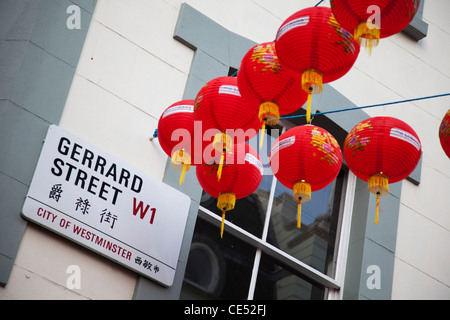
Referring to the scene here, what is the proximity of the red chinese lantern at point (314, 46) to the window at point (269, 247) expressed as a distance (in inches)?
102

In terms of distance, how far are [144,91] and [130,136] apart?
0.56m

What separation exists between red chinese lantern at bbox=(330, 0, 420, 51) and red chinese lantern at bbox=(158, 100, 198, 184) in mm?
1559

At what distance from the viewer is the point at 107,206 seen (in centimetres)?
616

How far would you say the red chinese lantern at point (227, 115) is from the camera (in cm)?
518

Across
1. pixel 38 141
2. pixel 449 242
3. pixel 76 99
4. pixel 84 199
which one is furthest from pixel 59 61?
pixel 449 242

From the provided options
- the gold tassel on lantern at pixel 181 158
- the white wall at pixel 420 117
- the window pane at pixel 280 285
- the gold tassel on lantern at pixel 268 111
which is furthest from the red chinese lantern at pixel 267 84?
the white wall at pixel 420 117

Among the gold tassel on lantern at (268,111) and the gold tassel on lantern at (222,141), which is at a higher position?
the gold tassel on lantern at (268,111)

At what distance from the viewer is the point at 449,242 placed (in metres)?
8.56

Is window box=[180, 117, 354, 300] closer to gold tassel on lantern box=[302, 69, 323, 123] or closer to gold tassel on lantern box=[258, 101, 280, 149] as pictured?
gold tassel on lantern box=[258, 101, 280, 149]

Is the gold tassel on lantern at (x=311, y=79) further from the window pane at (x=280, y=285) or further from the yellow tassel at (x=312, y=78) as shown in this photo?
the window pane at (x=280, y=285)

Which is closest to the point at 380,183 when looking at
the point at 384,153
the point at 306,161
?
the point at 384,153

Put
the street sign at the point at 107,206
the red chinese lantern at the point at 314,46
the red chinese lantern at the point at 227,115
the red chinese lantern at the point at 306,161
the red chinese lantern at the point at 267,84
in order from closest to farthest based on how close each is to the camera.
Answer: the red chinese lantern at the point at 314,46 → the red chinese lantern at the point at 267,84 → the red chinese lantern at the point at 227,115 → the red chinese lantern at the point at 306,161 → the street sign at the point at 107,206
